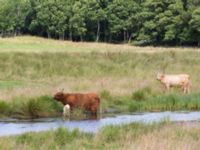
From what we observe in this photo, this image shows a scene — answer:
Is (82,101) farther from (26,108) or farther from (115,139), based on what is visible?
(115,139)

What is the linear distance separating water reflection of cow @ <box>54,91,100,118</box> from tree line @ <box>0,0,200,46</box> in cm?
5973

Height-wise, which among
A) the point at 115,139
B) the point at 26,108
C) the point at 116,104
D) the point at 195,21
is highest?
the point at 195,21

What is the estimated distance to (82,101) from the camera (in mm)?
22625

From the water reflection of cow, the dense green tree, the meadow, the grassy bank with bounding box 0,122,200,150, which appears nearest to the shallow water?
the water reflection of cow

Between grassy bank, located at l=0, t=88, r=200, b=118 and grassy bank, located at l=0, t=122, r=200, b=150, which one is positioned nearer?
grassy bank, located at l=0, t=122, r=200, b=150

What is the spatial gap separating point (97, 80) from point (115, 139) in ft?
58.5

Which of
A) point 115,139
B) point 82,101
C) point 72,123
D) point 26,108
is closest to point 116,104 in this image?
point 82,101

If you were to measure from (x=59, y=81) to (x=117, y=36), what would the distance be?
3027 inches

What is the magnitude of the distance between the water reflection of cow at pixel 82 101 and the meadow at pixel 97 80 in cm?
48

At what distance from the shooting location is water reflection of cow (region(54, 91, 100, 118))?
73.8 feet

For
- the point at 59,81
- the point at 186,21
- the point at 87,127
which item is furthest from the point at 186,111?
the point at 186,21

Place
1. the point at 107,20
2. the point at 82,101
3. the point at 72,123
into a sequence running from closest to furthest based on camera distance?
the point at 72,123 < the point at 82,101 < the point at 107,20

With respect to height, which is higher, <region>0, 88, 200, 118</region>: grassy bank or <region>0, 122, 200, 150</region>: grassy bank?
<region>0, 122, 200, 150</region>: grassy bank

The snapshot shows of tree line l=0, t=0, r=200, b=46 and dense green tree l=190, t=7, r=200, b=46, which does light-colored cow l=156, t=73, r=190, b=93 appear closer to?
dense green tree l=190, t=7, r=200, b=46
